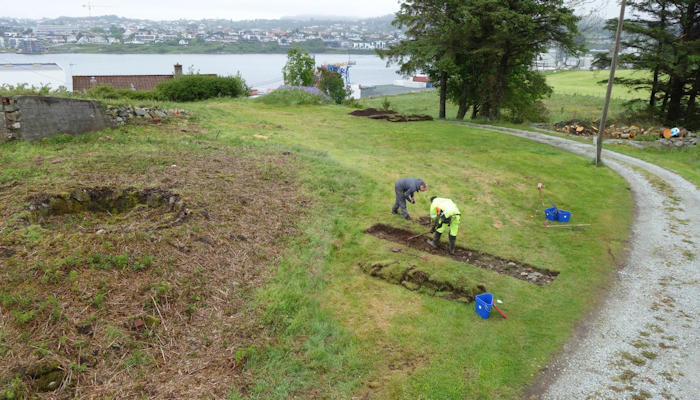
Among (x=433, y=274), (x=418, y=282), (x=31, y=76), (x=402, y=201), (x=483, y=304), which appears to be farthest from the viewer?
(x=31, y=76)

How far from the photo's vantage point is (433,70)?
42250 millimetres

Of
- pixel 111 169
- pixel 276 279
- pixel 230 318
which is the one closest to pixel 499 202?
pixel 276 279

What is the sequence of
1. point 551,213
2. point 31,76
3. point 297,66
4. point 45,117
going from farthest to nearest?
point 297,66
point 31,76
point 45,117
point 551,213

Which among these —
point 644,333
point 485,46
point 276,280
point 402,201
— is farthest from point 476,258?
point 485,46

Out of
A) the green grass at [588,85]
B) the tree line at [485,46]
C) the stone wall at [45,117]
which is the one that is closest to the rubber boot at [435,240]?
the stone wall at [45,117]

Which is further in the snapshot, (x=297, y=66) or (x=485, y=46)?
(x=297, y=66)

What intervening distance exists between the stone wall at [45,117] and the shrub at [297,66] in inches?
1528

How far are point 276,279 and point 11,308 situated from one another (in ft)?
15.6

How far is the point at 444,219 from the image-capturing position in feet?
37.1

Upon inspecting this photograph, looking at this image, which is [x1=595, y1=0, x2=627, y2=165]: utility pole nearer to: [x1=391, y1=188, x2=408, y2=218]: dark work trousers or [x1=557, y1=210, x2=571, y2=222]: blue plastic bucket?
[x1=557, y1=210, x2=571, y2=222]: blue plastic bucket

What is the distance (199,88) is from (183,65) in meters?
28.1

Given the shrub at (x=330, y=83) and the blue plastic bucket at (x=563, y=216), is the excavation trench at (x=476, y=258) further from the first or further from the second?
the shrub at (x=330, y=83)

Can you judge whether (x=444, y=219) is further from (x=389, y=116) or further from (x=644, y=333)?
(x=389, y=116)

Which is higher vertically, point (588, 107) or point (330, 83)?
point (330, 83)
